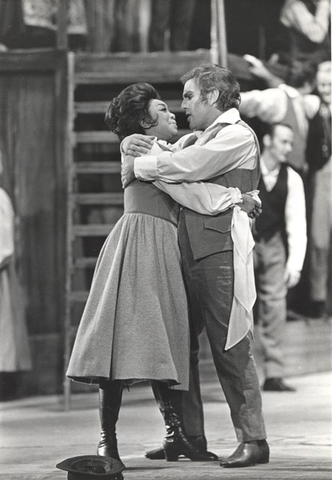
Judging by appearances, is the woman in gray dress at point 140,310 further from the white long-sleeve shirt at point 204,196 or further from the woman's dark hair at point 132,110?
the white long-sleeve shirt at point 204,196

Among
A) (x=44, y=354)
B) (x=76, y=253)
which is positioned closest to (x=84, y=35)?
(x=76, y=253)

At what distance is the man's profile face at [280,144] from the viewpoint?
625 centimetres

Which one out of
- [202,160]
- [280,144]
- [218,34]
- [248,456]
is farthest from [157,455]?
[218,34]

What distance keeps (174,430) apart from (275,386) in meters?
2.74

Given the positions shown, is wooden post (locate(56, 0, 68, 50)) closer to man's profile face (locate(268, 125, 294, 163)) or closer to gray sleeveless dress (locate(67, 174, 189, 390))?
man's profile face (locate(268, 125, 294, 163))

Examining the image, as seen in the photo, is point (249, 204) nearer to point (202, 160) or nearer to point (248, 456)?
point (202, 160)

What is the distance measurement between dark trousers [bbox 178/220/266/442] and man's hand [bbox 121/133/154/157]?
1.03 ft

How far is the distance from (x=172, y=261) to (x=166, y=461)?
78cm

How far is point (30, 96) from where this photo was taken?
19.9 feet

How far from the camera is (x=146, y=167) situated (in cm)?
340

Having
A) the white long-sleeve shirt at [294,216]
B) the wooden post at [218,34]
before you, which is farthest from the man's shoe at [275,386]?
the wooden post at [218,34]

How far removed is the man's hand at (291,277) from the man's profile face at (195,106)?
288cm

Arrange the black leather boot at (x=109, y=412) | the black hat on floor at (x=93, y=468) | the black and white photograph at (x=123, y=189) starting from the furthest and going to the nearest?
the black and white photograph at (x=123, y=189) → the black leather boot at (x=109, y=412) → the black hat on floor at (x=93, y=468)

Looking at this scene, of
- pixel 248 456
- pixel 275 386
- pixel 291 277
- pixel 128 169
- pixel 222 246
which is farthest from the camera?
pixel 291 277
